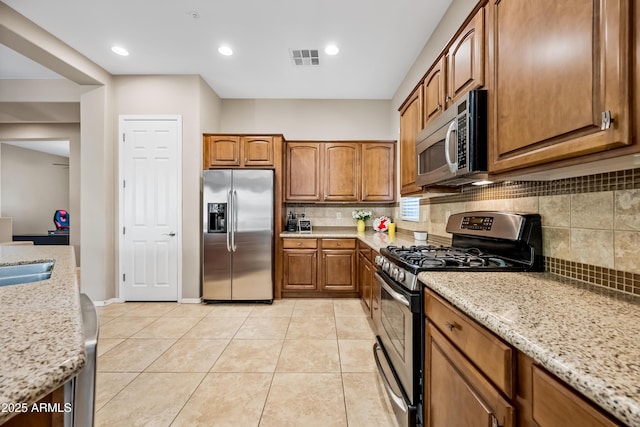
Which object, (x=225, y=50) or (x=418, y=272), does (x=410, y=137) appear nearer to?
(x=418, y=272)

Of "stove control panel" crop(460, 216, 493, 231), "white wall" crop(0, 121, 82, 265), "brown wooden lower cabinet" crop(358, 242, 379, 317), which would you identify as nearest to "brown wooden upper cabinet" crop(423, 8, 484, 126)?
"stove control panel" crop(460, 216, 493, 231)

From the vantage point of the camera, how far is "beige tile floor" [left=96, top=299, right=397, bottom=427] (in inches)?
66.2

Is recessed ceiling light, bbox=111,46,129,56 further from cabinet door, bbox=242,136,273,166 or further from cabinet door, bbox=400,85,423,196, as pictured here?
cabinet door, bbox=400,85,423,196

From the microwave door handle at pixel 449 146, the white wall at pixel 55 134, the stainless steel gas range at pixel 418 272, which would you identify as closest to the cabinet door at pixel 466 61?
the microwave door handle at pixel 449 146

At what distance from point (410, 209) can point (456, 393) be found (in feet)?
9.07

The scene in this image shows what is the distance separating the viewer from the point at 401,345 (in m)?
1.56

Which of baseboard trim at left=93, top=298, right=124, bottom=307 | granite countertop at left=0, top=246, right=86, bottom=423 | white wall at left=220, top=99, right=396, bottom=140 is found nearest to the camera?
granite countertop at left=0, top=246, right=86, bottom=423

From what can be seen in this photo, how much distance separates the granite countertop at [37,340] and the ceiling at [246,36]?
8.58ft

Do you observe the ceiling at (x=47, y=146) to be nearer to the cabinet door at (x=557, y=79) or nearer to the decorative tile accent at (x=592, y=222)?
the cabinet door at (x=557, y=79)

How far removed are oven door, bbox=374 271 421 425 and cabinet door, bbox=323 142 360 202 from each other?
237cm

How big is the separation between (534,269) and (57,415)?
1.85 metres

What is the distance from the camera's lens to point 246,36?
2875mm

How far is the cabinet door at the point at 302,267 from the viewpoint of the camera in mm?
3799

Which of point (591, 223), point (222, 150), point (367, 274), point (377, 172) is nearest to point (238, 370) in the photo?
point (367, 274)
